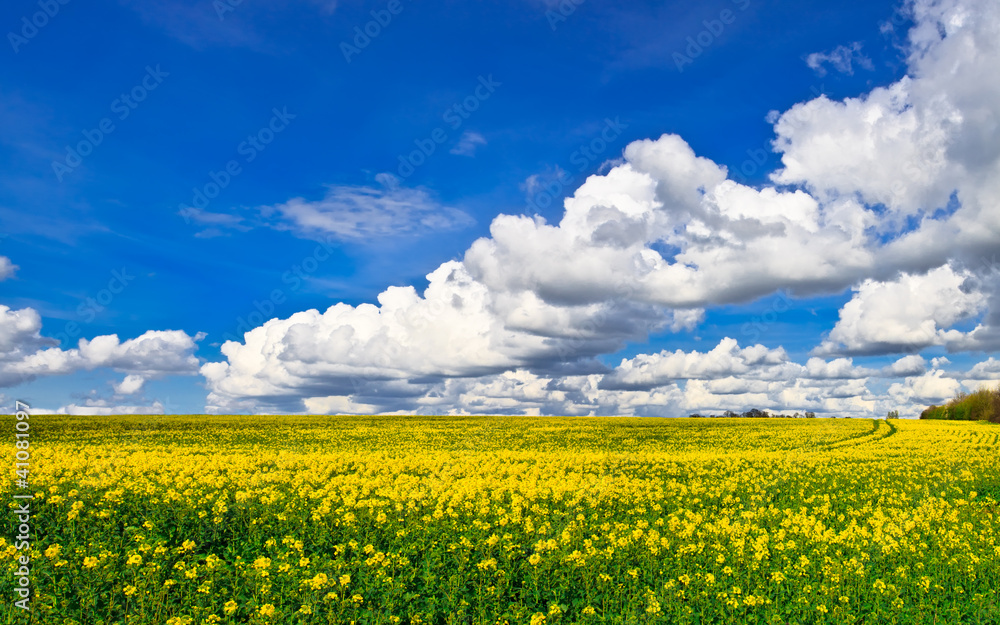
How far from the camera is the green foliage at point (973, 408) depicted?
11678 cm

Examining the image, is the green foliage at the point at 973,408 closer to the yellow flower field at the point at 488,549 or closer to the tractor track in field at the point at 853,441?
the tractor track in field at the point at 853,441

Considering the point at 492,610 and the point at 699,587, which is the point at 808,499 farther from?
the point at 492,610

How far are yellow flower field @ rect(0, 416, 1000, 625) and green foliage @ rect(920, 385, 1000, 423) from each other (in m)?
130

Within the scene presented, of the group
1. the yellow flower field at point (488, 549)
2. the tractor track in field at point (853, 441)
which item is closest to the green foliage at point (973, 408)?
the tractor track in field at point (853, 441)

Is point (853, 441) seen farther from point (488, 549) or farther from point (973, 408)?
point (973, 408)

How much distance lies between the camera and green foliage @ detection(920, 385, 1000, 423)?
116775mm

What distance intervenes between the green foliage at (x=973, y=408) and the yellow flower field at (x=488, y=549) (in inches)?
5133

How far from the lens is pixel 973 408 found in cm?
12331

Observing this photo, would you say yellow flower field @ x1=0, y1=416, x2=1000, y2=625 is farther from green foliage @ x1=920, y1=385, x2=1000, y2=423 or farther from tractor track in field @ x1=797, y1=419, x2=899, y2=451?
green foliage @ x1=920, y1=385, x2=1000, y2=423

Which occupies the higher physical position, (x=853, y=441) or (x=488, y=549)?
(x=488, y=549)

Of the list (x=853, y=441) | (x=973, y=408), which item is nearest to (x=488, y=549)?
(x=853, y=441)

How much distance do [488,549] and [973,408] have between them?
155 m

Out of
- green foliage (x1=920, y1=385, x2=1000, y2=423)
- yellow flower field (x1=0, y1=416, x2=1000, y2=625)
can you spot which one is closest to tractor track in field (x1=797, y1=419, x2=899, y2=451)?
yellow flower field (x1=0, y1=416, x2=1000, y2=625)

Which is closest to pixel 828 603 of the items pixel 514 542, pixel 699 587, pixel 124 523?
pixel 699 587
